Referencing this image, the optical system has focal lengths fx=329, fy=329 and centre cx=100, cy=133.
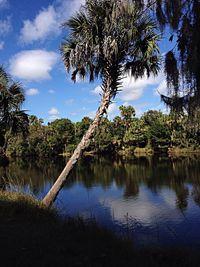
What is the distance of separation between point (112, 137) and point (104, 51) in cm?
5654

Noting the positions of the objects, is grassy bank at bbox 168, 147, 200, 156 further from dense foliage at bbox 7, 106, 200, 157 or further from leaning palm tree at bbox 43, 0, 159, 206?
leaning palm tree at bbox 43, 0, 159, 206

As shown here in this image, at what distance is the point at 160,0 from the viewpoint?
4844 millimetres

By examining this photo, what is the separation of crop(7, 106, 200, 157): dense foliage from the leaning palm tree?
47442 millimetres

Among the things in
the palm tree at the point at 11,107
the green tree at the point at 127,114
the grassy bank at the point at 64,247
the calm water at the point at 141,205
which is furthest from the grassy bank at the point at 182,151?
the grassy bank at the point at 64,247

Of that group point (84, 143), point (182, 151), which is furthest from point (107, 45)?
point (182, 151)

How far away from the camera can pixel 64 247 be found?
4.81 metres

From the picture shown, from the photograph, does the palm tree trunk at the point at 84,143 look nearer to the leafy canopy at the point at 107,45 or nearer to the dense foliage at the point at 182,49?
the leafy canopy at the point at 107,45

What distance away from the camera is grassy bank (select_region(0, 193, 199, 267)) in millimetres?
4238

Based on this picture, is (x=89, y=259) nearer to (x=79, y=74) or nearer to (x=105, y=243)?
(x=105, y=243)

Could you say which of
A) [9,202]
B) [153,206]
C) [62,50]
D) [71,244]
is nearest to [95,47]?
[62,50]

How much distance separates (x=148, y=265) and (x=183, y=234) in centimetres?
713

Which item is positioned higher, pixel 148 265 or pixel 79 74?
pixel 79 74

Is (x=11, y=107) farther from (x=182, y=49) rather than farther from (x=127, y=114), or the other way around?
(x=127, y=114)

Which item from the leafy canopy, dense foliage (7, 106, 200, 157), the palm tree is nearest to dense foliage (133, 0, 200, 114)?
the leafy canopy
